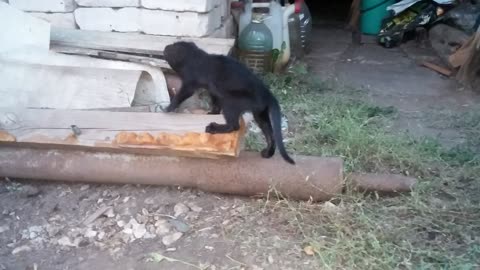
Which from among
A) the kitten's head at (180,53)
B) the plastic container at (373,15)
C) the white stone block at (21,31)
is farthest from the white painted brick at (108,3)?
the plastic container at (373,15)

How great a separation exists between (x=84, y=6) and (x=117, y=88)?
3.32ft

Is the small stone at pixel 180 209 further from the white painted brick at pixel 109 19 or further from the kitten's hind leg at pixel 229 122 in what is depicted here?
the white painted brick at pixel 109 19

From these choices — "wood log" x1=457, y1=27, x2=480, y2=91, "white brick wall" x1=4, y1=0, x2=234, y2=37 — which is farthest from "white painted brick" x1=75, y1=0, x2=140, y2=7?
"wood log" x1=457, y1=27, x2=480, y2=91

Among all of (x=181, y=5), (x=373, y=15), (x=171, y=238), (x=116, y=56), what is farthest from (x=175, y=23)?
(x=373, y=15)

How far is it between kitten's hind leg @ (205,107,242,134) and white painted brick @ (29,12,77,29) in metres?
1.80

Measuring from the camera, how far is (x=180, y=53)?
2758 millimetres

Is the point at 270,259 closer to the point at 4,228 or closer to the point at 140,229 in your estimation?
the point at 140,229

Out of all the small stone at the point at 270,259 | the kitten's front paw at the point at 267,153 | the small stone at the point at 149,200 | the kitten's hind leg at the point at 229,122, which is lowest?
the small stone at the point at 149,200

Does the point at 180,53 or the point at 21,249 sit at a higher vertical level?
the point at 180,53

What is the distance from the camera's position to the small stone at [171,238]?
2.44 m

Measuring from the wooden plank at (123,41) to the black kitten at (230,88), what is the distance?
708 millimetres

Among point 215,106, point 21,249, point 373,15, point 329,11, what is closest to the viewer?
point 21,249

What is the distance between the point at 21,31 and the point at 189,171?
1427mm

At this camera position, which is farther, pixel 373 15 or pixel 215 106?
pixel 373 15
